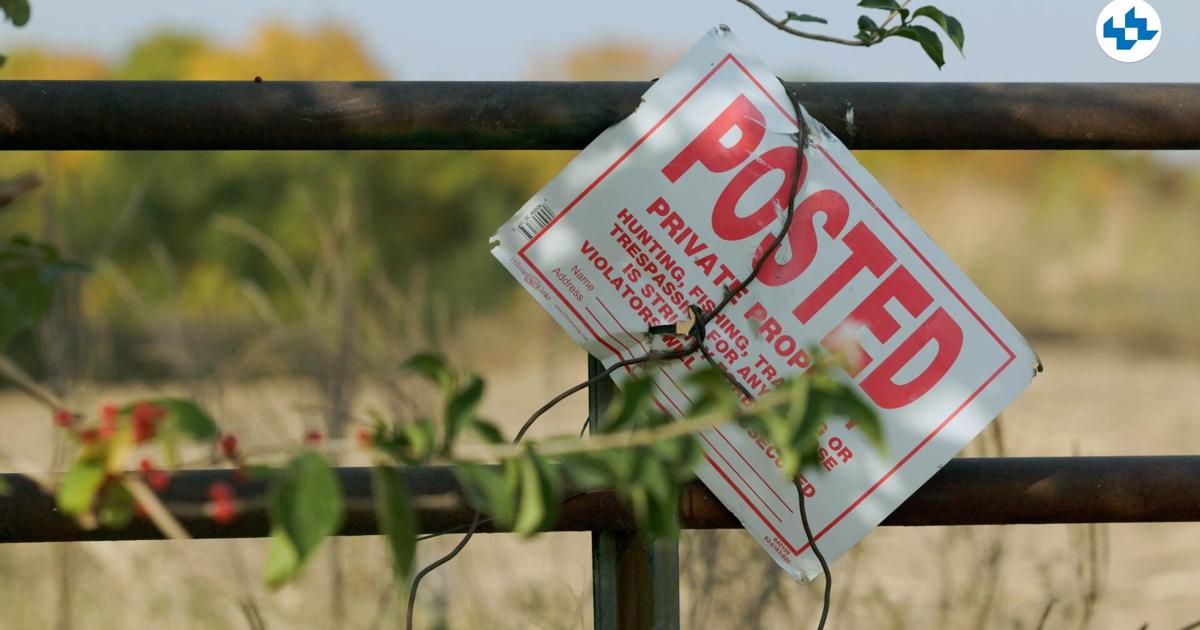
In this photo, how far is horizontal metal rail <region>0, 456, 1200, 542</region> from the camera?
874mm

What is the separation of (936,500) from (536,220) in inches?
13.3

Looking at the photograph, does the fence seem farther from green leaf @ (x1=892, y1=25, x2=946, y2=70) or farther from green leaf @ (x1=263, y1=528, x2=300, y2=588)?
green leaf @ (x1=263, y1=528, x2=300, y2=588)

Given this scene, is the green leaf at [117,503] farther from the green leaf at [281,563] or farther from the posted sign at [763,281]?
the posted sign at [763,281]

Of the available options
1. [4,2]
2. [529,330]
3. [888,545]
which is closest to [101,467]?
[4,2]

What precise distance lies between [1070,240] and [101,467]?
28.0 feet

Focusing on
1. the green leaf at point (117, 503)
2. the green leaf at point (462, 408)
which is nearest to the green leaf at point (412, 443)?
the green leaf at point (462, 408)

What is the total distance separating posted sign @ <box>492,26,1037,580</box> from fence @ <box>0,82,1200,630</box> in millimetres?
27

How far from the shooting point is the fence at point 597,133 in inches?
34.3

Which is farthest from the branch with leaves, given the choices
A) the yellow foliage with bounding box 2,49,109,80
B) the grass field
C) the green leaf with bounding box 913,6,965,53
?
the yellow foliage with bounding box 2,49,109,80

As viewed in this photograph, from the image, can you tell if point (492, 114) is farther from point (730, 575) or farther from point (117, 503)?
point (730, 575)

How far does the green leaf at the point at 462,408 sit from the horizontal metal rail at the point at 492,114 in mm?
412

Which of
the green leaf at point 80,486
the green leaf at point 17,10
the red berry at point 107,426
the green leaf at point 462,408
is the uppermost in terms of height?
the green leaf at point 17,10

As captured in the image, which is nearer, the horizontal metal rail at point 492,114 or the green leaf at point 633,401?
the green leaf at point 633,401

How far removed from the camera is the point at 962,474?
2.98ft
